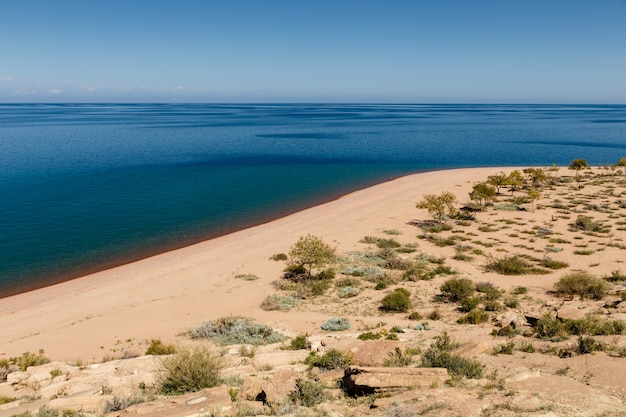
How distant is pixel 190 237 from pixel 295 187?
22.9 m

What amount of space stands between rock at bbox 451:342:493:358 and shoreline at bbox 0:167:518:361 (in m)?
7.28

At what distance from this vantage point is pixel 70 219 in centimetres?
3997

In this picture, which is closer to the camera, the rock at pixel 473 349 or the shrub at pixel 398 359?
the shrub at pixel 398 359

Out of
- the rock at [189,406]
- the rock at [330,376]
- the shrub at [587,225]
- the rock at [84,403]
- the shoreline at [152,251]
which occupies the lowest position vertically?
Result: the shoreline at [152,251]

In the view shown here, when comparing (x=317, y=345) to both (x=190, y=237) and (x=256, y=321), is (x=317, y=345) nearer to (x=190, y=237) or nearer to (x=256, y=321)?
(x=256, y=321)

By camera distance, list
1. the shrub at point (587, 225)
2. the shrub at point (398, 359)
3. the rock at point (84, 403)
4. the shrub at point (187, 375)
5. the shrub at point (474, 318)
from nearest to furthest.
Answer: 1. the rock at point (84, 403)
2. the shrub at point (187, 375)
3. the shrub at point (398, 359)
4. the shrub at point (474, 318)
5. the shrub at point (587, 225)

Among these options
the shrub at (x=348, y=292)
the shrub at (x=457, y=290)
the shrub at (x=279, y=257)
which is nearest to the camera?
the shrub at (x=457, y=290)

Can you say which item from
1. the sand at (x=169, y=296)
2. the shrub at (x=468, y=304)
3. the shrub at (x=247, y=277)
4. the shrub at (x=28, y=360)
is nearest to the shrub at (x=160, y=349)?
the sand at (x=169, y=296)

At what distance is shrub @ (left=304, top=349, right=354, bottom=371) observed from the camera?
496 inches

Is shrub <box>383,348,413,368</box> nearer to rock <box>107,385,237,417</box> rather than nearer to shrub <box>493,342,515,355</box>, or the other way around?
→ shrub <box>493,342,515,355</box>

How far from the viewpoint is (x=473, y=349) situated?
12.8 m

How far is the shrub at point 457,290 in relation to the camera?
2045 cm

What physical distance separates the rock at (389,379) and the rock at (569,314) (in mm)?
8021

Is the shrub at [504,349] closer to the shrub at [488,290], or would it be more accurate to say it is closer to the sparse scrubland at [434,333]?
the sparse scrubland at [434,333]
